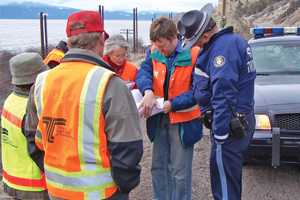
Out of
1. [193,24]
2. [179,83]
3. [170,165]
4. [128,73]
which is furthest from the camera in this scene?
[128,73]

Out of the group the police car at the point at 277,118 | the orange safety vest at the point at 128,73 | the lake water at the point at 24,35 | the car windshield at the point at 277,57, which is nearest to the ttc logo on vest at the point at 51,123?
the orange safety vest at the point at 128,73

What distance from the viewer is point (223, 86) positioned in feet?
7.58

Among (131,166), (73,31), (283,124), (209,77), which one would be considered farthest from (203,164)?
(73,31)

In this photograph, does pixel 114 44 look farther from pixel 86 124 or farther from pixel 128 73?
pixel 86 124

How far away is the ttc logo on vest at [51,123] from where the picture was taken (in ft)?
5.53

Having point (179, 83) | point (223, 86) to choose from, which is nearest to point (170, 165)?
point (179, 83)

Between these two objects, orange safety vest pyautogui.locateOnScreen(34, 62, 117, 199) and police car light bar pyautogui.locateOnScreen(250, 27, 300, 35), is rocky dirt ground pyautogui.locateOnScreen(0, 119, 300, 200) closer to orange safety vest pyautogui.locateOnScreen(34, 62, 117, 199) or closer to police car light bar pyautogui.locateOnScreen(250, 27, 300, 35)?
orange safety vest pyautogui.locateOnScreen(34, 62, 117, 199)

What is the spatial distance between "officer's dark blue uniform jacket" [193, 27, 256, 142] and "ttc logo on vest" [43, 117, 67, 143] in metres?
1.25

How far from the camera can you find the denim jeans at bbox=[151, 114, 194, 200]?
2.86 m

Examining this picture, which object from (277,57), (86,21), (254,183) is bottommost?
(254,183)

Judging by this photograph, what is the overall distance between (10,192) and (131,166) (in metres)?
1.11

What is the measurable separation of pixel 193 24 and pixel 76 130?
1.43m

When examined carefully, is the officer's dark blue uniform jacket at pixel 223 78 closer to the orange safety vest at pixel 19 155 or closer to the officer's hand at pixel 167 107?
the officer's hand at pixel 167 107

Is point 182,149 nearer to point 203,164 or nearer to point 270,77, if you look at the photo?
point 203,164
